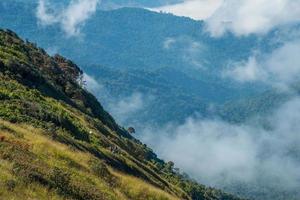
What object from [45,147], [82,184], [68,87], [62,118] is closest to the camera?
[82,184]

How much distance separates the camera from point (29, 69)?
231 feet

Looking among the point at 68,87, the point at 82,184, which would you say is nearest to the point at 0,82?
the point at 82,184

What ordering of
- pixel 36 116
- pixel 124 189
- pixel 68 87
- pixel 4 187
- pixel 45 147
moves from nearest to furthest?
pixel 4 187, pixel 45 147, pixel 124 189, pixel 36 116, pixel 68 87

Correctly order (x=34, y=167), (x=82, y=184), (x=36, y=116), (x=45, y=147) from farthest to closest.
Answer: (x=36, y=116), (x=45, y=147), (x=82, y=184), (x=34, y=167)

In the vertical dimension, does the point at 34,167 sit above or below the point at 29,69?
below

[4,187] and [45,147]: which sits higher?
[45,147]

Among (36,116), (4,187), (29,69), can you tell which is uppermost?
(29,69)

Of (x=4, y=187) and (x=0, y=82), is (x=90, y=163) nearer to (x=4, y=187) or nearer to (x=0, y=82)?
(x=4, y=187)

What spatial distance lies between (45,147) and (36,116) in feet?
36.3

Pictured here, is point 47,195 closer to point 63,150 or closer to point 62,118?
point 63,150

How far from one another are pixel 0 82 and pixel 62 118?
6082mm

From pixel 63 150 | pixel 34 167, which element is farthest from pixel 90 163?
pixel 34 167

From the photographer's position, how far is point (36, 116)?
4238 centimetres

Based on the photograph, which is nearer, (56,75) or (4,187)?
(4,187)
